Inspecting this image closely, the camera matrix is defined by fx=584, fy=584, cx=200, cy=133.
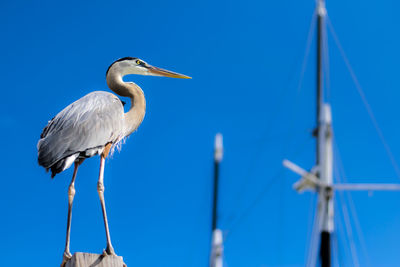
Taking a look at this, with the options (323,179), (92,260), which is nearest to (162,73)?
(92,260)

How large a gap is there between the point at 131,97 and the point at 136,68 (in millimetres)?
329

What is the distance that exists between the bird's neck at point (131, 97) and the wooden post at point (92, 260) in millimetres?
1638

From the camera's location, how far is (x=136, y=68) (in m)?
5.19

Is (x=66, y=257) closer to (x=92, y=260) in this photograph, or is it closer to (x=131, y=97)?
(x=92, y=260)

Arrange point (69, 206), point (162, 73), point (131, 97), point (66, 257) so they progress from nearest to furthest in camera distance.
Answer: point (66, 257) → point (69, 206) → point (131, 97) → point (162, 73)

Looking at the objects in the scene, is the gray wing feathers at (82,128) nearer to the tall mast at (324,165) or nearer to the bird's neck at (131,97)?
the bird's neck at (131,97)

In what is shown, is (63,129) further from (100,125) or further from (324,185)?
(324,185)

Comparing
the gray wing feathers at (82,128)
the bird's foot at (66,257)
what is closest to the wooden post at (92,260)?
the bird's foot at (66,257)

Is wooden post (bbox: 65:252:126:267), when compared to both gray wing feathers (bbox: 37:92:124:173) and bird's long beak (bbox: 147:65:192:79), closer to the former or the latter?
gray wing feathers (bbox: 37:92:124:173)

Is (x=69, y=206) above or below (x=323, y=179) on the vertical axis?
below

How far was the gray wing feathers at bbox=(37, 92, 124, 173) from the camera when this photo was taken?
4113 millimetres

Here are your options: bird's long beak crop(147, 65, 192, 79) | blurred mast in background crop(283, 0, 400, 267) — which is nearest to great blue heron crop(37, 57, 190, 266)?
A: bird's long beak crop(147, 65, 192, 79)

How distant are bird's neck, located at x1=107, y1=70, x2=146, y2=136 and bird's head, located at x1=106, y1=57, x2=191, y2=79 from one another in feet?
0.22

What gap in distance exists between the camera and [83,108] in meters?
4.54
